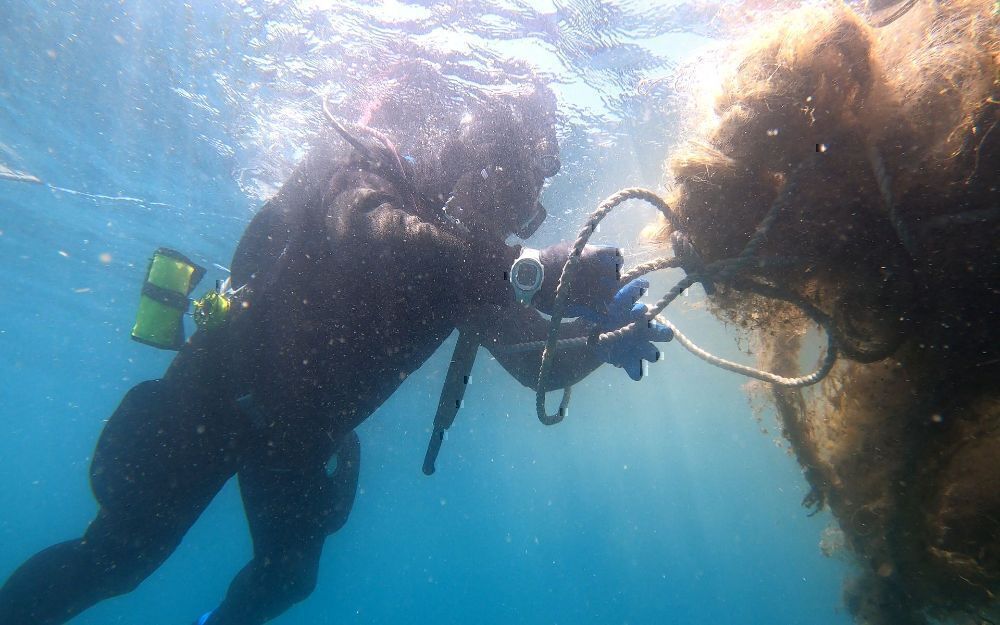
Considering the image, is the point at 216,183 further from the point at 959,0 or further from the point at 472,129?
the point at 959,0

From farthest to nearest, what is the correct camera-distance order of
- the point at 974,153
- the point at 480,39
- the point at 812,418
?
the point at 480,39 → the point at 812,418 → the point at 974,153

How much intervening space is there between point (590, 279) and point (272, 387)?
263cm

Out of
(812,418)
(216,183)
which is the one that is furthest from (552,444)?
(812,418)

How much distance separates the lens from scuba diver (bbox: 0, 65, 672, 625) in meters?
3.35

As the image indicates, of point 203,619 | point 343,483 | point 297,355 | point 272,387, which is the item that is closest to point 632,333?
point 297,355

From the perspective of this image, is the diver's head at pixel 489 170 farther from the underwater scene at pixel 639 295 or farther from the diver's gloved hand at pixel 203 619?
the diver's gloved hand at pixel 203 619

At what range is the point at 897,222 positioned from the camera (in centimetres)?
193

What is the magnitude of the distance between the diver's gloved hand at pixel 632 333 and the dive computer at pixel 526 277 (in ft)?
1.15

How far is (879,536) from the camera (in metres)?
2.91

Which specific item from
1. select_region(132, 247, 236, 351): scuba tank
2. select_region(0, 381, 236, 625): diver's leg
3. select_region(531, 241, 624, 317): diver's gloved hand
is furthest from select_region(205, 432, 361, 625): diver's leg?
select_region(531, 241, 624, 317): diver's gloved hand

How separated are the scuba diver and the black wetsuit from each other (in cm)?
1

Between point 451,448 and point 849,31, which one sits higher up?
point 849,31

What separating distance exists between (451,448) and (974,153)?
66742 mm

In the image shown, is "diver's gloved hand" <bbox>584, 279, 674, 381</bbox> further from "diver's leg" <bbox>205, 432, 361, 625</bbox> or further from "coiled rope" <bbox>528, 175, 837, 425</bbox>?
"diver's leg" <bbox>205, 432, 361, 625</bbox>
